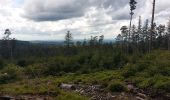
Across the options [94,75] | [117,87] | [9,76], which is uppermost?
[117,87]

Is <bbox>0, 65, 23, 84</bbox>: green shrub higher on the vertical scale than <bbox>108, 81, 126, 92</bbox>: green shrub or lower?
lower

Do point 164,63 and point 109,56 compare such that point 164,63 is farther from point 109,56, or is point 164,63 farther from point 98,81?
point 109,56

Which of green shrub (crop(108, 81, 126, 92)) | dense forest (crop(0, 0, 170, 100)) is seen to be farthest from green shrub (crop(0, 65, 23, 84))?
green shrub (crop(108, 81, 126, 92))

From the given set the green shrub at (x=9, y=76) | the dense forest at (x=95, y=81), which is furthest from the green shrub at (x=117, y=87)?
the green shrub at (x=9, y=76)

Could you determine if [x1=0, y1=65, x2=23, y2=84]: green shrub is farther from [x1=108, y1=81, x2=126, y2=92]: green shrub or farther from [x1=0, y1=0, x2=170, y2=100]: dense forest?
[x1=108, y1=81, x2=126, y2=92]: green shrub

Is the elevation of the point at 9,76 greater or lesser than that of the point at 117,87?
lesser

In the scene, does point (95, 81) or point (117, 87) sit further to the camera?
point (95, 81)

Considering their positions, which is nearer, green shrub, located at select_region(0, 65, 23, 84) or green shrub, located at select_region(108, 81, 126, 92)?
green shrub, located at select_region(108, 81, 126, 92)

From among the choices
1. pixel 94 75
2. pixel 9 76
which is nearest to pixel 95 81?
pixel 94 75

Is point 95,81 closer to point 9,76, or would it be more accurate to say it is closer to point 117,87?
point 117,87

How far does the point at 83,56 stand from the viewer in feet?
149

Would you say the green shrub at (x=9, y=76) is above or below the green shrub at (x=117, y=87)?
below

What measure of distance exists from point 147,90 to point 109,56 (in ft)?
Result: 65.7

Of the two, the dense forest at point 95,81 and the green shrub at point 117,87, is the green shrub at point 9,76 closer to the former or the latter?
the dense forest at point 95,81
